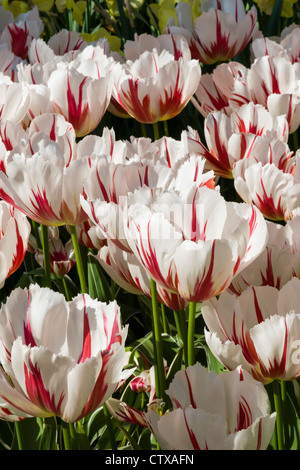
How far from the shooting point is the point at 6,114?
0.97m

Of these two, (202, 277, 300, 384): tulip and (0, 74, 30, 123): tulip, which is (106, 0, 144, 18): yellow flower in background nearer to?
(0, 74, 30, 123): tulip

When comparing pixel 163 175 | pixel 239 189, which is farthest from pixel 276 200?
→ pixel 163 175

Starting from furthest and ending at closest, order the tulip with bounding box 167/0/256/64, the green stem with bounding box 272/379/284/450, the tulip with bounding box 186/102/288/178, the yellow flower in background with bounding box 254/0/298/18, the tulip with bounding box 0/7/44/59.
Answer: the yellow flower in background with bounding box 254/0/298/18, the tulip with bounding box 0/7/44/59, the tulip with bounding box 167/0/256/64, the tulip with bounding box 186/102/288/178, the green stem with bounding box 272/379/284/450

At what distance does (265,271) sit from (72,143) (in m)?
0.30

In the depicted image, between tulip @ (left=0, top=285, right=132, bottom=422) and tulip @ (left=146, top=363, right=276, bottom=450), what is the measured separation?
5 centimetres

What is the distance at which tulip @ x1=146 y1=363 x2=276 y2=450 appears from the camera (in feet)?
1.68

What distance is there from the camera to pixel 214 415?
1.68ft

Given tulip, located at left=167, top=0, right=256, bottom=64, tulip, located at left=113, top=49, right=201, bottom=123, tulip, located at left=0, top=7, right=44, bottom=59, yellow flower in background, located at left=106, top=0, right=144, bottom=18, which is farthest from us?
yellow flower in background, located at left=106, top=0, right=144, bottom=18

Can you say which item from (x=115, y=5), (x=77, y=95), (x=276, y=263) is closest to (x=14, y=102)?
(x=77, y=95)

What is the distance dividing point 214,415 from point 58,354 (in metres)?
0.14

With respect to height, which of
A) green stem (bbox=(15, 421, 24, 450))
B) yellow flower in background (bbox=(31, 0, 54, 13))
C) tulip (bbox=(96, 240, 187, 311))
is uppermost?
yellow flower in background (bbox=(31, 0, 54, 13))

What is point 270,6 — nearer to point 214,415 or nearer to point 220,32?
point 220,32

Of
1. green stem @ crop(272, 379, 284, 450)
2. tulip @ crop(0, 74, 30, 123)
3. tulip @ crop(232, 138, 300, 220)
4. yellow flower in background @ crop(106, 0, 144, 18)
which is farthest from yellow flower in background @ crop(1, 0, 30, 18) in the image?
green stem @ crop(272, 379, 284, 450)

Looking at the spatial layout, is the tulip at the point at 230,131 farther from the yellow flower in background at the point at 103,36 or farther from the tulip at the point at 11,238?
the yellow flower in background at the point at 103,36
